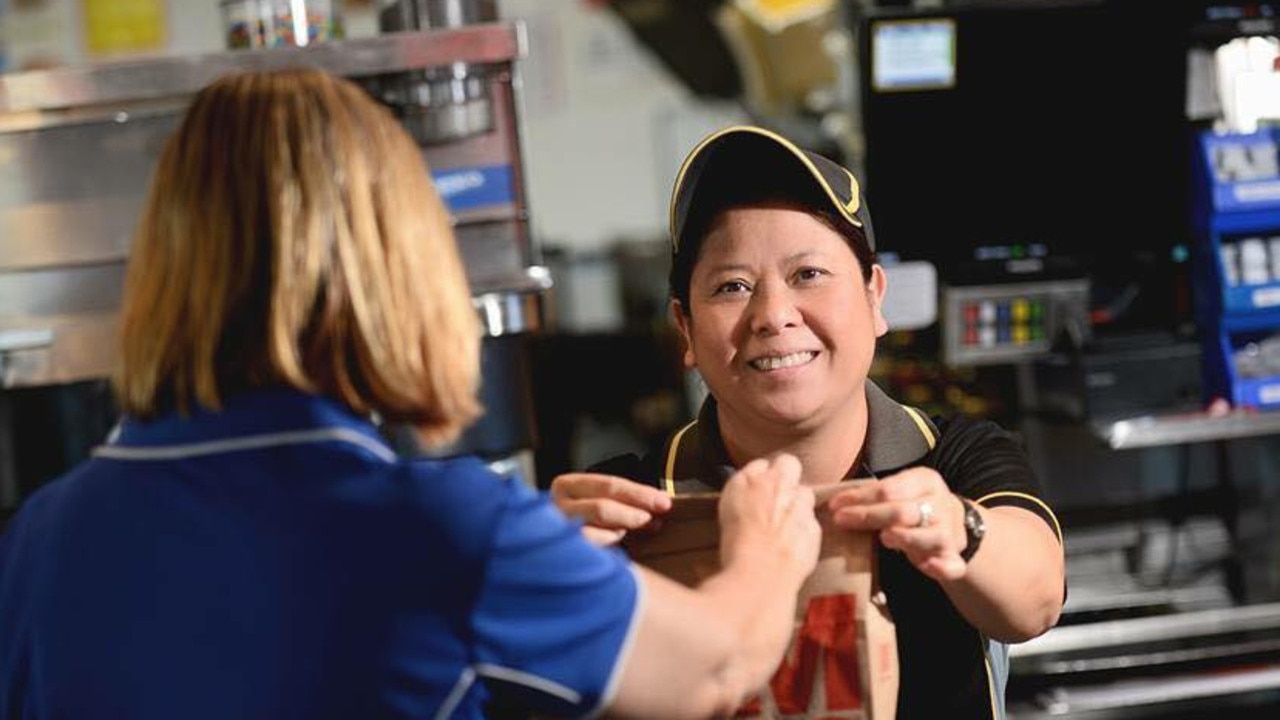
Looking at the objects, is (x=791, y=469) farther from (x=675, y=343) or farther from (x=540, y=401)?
(x=675, y=343)

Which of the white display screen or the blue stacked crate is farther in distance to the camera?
the blue stacked crate

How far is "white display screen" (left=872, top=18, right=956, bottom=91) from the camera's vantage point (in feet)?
10.8

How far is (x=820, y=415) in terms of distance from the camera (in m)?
1.70

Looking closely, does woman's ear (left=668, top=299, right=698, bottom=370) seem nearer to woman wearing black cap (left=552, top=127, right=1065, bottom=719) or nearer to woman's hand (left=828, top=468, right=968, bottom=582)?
woman wearing black cap (left=552, top=127, right=1065, bottom=719)

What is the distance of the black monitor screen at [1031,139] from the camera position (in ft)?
11.0

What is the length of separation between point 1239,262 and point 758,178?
212 cm

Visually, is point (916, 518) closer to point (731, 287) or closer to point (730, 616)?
point (730, 616)

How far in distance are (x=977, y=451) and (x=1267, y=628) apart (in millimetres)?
2085

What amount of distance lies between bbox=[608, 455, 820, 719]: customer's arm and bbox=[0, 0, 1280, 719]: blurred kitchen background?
1.88 m

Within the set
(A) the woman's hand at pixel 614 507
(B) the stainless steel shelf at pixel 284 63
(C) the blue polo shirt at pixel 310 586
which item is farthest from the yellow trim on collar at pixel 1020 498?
(B) the stainless steel shelf at pixel 284 63

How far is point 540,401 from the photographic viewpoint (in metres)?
4.04

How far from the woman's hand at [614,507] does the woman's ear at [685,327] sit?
8.8 inches

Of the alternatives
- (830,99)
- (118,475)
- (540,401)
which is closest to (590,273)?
(830,99)

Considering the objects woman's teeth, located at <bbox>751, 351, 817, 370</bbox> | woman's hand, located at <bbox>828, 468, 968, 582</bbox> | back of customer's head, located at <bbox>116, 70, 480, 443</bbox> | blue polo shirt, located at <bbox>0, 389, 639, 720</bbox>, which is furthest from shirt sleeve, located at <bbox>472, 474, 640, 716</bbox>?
woman's teeth, located at <bbox>751, 351, 817, 370</bbox>
